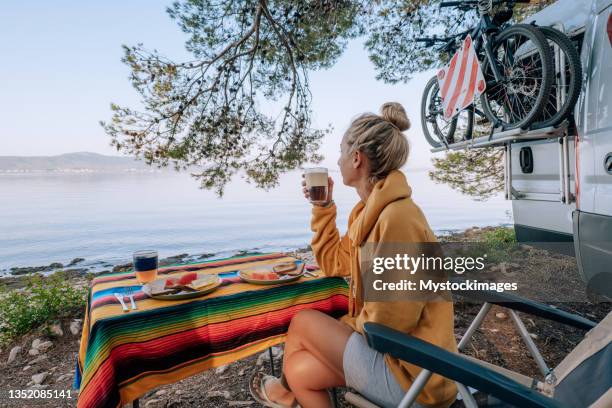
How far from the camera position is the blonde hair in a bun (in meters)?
1.60

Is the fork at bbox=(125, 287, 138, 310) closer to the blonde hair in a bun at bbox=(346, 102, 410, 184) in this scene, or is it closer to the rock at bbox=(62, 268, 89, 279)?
the blonde hair in a bun at bbox=(346, 102, 410, 184)

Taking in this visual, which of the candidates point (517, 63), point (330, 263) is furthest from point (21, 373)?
point (517, 63)

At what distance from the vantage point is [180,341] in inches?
57.2

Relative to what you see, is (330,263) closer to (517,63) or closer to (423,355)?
(423,355)

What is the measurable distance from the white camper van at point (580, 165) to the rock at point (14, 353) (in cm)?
449

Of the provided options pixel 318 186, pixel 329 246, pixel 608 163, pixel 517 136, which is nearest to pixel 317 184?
pixel 318 186

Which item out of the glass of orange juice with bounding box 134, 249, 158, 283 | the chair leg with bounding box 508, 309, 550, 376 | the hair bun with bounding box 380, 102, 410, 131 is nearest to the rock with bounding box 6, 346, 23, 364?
the glass of orange juice with bounding box 134, 249, 158, 283

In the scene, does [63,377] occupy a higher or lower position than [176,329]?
lower

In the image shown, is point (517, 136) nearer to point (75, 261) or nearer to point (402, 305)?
point (402, 305)

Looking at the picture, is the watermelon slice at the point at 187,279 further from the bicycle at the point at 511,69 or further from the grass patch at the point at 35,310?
the bicycle at the point at 511,69

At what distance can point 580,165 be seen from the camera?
2453 mm

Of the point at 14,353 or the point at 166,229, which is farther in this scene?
the point at 166,229

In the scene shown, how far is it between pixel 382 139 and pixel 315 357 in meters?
1.01

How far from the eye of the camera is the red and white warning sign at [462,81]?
3926 mm
